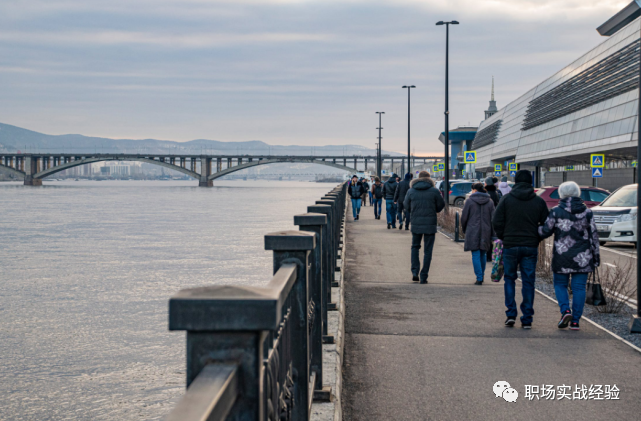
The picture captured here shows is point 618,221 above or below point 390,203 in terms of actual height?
below

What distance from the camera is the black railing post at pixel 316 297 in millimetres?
4684

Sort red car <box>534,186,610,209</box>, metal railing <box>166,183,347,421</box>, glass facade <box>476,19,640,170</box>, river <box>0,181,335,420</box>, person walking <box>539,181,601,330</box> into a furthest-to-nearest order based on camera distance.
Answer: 1. glass facade <box>476,19,640,170</box>
2. red car <box>534,186,610,209</box>
3. river <box>0,181,335,420</box>
4. person walking <box>539,181,601,330</box>
5. metal railing <box>166,183,347,421</box>

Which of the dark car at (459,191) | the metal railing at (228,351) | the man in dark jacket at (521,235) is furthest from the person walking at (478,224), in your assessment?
the dark car at (459,191)

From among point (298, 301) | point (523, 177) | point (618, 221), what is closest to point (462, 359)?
point (523, 177)

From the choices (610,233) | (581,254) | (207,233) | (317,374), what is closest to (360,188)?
(207,233)

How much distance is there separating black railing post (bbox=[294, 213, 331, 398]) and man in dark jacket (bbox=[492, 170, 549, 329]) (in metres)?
3.44

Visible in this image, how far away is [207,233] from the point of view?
95.7 ft

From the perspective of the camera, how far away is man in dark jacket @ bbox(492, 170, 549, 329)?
8.02 m

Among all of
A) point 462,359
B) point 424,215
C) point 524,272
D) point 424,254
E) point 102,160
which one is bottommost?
point 462,359

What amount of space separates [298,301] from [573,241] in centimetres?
475

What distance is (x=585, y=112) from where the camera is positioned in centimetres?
4900

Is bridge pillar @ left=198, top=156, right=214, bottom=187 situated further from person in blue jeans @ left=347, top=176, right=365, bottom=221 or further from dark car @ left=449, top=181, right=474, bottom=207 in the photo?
person in blue jeans @ left=347, top=176, right=365, bottom=221

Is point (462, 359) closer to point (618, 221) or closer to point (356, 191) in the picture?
point (618, 221)

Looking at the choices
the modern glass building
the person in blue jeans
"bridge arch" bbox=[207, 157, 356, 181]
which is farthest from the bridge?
the person in blue jeans
